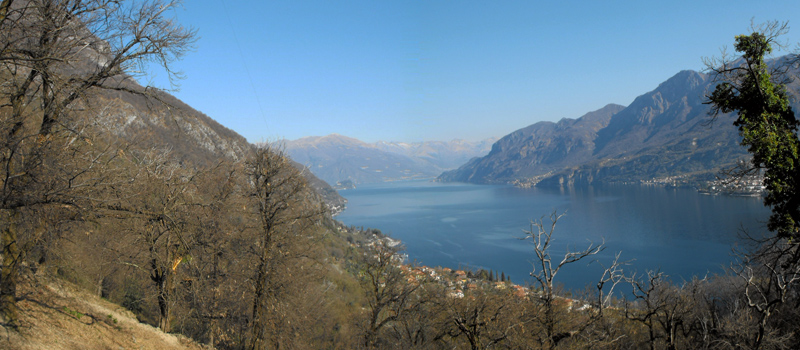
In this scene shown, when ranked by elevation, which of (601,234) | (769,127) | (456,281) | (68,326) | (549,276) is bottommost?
(601,234)


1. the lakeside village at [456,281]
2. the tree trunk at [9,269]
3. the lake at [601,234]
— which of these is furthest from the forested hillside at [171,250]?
the lake at [601,234]

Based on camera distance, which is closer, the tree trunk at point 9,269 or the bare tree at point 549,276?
the tree trunk at point 9,269

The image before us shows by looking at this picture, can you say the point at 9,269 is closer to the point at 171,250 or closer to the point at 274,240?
the point at 171,250

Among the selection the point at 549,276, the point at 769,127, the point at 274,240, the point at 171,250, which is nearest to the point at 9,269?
the point at 171,250

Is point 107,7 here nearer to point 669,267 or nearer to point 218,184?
point 218,184

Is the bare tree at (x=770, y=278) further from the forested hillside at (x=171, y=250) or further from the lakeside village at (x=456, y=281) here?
the lakeside village at (x=456, y=281)
